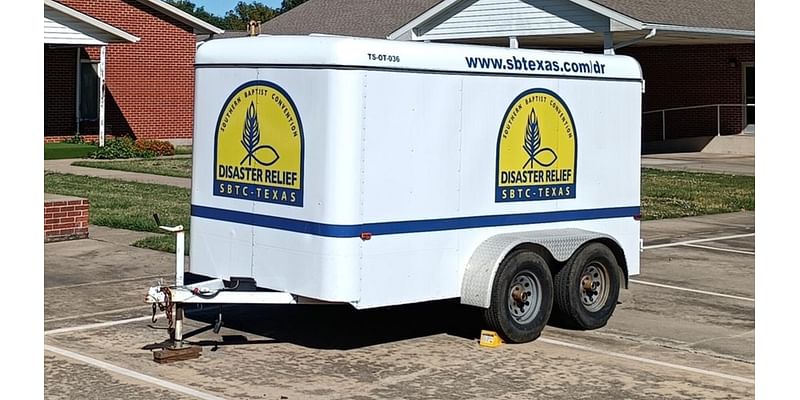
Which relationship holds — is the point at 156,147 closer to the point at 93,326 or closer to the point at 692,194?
the point at 692,194

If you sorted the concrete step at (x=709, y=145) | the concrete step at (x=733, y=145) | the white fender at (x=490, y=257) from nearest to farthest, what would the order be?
the white fender at (x=490, y=257) → the concrete step at (x=733, y=145) → the concrete step at (x=709, y=145)

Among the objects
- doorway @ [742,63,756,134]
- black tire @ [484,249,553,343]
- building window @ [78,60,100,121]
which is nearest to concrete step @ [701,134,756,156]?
doorway @ [742,63,756,134]

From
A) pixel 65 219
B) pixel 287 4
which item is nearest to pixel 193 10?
pixel 287 4

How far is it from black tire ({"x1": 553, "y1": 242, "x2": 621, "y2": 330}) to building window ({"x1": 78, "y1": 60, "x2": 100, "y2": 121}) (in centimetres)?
2450

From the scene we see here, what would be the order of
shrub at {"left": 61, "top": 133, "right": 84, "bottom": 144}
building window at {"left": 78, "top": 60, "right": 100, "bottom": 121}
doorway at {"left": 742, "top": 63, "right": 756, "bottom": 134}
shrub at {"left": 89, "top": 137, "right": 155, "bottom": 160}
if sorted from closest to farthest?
shrub at {"left": 89, "top": 137, "right": 155, "bottom": 160} < shrub at {"left": 61, "top": 133, "right": 84, "bottom": 144} < building window at {"left": 78, "top": 60, "right": 100, "bottom": 121} < doorway at {"left": 742, "top": 63, "right": 756, "bottom": 134}

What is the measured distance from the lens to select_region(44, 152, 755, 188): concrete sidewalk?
2472 centimetres

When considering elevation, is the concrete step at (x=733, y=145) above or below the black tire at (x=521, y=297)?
above

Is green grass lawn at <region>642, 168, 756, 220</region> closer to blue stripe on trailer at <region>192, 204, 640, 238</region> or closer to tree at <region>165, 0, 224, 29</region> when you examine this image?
blue stripe on trailer at <region>192, 204, 640, 238</region>

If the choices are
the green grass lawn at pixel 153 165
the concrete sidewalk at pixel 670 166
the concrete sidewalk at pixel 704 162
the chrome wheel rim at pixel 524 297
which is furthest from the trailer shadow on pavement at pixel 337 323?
the concrete sidewalk at pixel 704 162

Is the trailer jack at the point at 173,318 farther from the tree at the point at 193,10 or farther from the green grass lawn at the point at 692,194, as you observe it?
the tree at the point at 193,10

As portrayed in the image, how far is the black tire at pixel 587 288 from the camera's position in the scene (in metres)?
10.5

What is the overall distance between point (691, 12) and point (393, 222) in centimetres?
2369

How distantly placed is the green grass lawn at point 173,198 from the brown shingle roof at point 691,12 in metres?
4.40

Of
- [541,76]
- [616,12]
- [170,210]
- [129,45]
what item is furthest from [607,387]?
[129,45]
